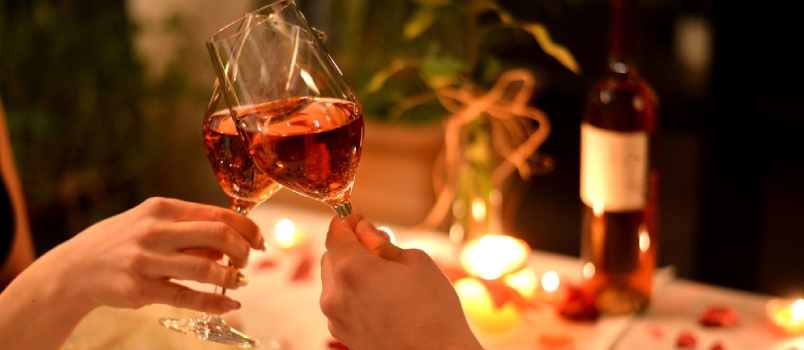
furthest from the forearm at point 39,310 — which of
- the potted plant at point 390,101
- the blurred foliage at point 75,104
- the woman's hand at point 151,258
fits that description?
the blurred foliage at point 75,104

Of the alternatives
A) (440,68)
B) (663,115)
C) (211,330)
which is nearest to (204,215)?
(211,330)

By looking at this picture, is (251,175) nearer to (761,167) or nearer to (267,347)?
(267,347)

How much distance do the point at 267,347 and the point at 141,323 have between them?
16 centimetres

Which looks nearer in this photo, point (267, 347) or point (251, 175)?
point (251, 175)

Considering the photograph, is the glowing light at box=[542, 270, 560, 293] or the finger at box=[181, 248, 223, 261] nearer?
the finger at box=[181, 248, 223, 261]

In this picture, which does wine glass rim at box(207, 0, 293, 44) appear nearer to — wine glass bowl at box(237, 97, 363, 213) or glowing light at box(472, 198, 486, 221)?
wine glass bowl at box(237, 97, 363, 213)

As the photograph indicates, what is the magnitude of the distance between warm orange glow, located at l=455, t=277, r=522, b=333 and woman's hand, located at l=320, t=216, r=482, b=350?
41 centimetres

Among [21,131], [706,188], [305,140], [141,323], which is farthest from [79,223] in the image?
[305,140]

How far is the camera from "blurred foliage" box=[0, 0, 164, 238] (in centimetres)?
253

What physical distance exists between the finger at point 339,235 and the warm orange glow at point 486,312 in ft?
1.39

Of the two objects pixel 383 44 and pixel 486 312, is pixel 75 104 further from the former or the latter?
pixel 486 312

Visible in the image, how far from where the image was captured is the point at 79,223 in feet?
9.21

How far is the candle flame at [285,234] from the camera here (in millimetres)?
1367

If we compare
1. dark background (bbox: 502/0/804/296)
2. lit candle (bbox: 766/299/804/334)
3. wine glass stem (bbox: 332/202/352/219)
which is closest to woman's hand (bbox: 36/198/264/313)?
wine glass stem (bbox: 332/202/352/219)
